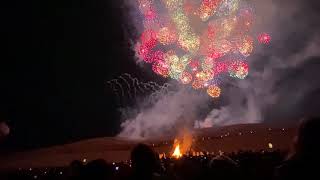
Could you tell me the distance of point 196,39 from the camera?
26.7 metres

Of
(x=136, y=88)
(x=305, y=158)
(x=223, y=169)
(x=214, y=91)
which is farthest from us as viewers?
(x=136, y=88)

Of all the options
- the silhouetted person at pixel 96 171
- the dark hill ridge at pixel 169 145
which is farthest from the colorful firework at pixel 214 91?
the silhouetted person at pixel 96 171

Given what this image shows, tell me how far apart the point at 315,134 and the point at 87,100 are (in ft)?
121

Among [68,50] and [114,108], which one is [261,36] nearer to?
[114,108]

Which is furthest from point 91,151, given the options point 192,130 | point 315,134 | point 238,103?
point 315,134

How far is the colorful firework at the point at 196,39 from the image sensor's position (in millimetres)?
25938

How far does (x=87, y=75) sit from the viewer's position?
41.5 metres

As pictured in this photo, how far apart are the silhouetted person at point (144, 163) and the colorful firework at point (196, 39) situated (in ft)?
67.7

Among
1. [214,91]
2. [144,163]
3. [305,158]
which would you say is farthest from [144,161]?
[214,91]

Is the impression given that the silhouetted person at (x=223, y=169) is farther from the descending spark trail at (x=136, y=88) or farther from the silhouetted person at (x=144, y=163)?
the descending spark trail at (x=136, y=88)

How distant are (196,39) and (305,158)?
880 inches

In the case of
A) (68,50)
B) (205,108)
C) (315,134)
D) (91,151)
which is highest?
(68,50)

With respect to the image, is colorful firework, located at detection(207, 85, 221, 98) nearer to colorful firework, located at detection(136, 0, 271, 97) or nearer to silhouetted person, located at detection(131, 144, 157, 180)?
colorful firework, located at detection(136, 0, 271, 97)

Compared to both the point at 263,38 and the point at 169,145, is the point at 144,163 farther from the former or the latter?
the point at 263,38
